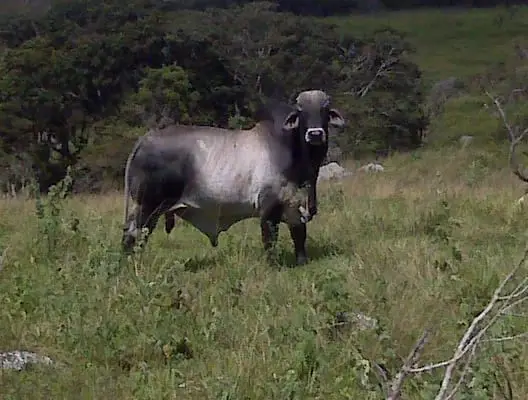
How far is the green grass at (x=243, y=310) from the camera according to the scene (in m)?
4.26

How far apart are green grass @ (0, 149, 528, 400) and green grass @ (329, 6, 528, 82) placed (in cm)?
5508

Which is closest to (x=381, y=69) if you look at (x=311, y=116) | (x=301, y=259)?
(x=311, y=116)

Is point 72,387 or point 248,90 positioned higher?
point 72,387

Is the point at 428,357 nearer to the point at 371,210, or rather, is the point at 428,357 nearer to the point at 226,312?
the point at 226,312

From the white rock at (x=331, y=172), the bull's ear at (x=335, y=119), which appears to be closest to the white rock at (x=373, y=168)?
the white rock at (x=331, y=172)

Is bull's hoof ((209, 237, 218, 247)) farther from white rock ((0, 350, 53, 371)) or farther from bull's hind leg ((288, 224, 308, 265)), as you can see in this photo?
white rock ((0, 350, 53, 371))

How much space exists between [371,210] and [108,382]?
5.25 m

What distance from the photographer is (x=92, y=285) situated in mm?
5609

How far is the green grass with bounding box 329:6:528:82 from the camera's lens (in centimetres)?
6831

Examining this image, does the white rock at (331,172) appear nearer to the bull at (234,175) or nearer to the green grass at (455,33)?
the bull at (234,175)

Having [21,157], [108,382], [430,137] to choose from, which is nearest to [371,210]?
[108,382]

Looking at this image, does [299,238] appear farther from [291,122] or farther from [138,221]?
[138,221]

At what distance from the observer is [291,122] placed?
7570mm

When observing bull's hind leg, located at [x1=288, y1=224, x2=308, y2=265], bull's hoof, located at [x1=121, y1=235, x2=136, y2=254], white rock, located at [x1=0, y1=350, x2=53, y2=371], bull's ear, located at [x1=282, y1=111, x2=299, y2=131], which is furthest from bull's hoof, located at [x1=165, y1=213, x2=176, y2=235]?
white rock, located at [x1=0, y1=350, x2=53, y2=371]
